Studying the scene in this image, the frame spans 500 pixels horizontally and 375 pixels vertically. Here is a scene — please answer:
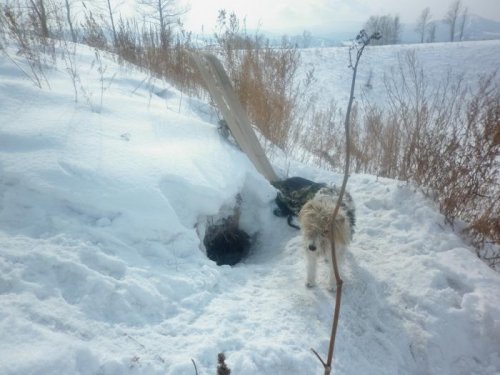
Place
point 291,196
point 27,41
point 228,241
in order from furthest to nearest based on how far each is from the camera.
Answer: point 27,41 < point 291,196 < point 228,241

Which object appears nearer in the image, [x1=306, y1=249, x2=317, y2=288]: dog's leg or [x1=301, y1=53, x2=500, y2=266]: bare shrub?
[x1=306, y1=249, x2=317, y2=288]: dog's leg

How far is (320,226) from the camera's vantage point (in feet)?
10.2

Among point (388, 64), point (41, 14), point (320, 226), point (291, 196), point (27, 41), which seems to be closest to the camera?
point (320, 226)

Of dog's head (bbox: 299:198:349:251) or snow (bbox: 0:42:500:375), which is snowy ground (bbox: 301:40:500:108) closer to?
snow (bbox: 0:42:500:375)

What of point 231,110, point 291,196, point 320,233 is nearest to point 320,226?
point 320,233

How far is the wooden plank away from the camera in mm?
4730

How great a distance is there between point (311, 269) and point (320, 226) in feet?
1.37

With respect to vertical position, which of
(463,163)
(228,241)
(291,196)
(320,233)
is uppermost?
(463,163)

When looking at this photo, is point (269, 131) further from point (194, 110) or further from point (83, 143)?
point (83, 143)

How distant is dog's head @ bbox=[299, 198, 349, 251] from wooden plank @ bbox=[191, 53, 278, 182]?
5.36 feet

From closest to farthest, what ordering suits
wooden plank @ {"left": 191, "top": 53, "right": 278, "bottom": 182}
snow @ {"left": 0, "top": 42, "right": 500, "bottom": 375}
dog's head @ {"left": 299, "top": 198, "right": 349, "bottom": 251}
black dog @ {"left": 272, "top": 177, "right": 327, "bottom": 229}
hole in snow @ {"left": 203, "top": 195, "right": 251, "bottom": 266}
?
snow @ {"left": 0, "top": 42, "right": 500, "bottom": 375}
dog's head @ {"left": 299, "top": 198, "right": 349, "bottom": 251}
hole in snow @ {"left": 203, "top": 195, "right": 251, "bottom": 266}
black dog @ {"left": 272, "top": 177, "right": 327, "bottom": 229}
wooden plank @ {"left": 191, "top": 53, "right": 278, "bottom": 182}

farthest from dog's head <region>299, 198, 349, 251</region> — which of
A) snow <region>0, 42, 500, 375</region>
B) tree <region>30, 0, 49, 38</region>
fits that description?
tree <region>30, 0, 49, 38</region>

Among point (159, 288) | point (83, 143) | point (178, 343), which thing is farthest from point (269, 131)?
point (178, 343)

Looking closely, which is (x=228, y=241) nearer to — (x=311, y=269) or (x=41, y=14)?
(x=311, y=269)
